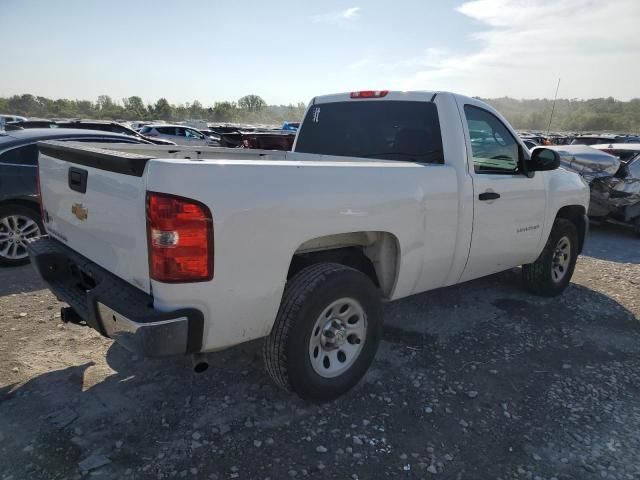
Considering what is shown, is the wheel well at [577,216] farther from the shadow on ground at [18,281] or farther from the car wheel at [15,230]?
the car wheel at [15,230]

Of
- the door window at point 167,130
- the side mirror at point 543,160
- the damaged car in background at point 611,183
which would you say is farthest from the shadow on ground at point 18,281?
the door window at point 167,130

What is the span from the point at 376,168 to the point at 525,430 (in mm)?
1838

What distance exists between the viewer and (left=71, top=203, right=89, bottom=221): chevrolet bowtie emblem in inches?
106

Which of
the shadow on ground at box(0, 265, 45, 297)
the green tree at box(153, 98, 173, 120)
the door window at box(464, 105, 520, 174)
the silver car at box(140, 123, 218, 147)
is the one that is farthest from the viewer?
the green tree at box(153, 98, 173, 120)

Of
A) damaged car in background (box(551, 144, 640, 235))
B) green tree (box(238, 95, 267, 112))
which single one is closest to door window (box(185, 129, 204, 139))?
damaged car in background (box(551, 144, 640, 235))

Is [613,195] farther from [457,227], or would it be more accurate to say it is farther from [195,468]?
[195,468]

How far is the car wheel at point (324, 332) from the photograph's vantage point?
262cm

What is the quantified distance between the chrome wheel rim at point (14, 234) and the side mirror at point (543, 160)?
5.32m

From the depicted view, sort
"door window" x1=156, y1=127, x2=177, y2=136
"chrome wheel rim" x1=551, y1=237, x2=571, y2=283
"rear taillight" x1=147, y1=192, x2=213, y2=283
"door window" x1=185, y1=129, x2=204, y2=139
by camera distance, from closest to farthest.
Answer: "rear taillight" x1=147, y1=192, x2=213, y2=283, "chrome wheel rim" x1=551, y1=237, x2=571, y2=283, "door window" x1=156, y1=127, x2=177, y2=136, "door window" x1=185, y1=129, x2=204, y2=139

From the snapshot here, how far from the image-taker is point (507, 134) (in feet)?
13.3

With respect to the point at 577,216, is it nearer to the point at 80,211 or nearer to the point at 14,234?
the point at 80,211

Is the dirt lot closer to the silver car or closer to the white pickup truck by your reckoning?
the white pickup truck

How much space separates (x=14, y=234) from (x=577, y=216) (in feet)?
21.0

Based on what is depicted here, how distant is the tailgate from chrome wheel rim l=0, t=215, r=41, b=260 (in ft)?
8.65
